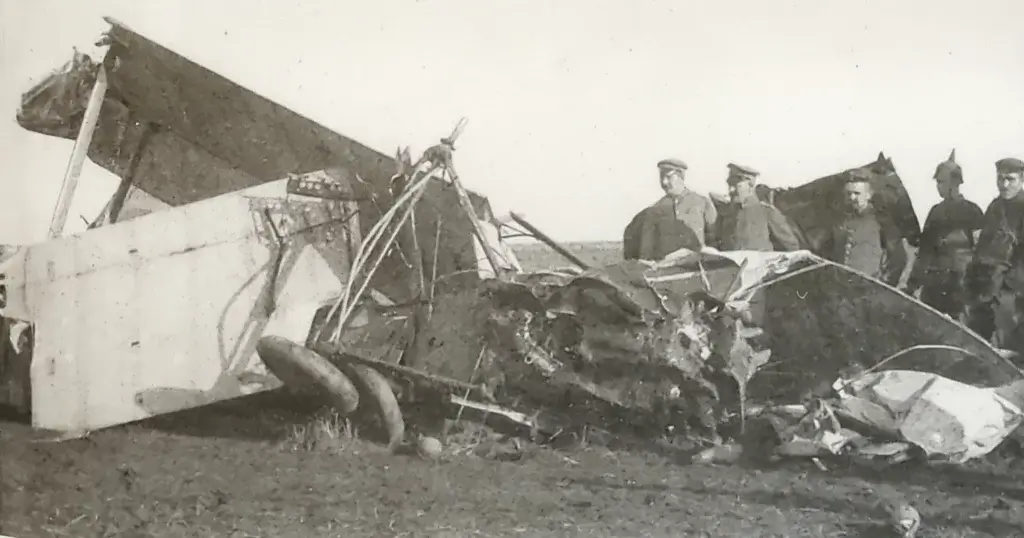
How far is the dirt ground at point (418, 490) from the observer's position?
5.73ft

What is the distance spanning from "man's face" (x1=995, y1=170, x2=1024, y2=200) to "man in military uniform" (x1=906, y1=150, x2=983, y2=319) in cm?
5

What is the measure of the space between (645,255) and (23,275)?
159 cm

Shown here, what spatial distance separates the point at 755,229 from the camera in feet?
5.98

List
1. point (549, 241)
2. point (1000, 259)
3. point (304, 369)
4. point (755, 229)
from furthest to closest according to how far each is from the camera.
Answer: point (304, 369)
point (549, 241)
point (755, 229)
point (1000, 259)

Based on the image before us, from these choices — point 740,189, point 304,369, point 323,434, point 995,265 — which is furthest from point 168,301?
point 995,265

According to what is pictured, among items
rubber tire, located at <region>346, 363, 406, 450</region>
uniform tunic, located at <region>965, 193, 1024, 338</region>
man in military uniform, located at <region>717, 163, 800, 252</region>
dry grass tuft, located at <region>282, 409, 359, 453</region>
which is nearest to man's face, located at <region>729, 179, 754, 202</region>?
man in military uniform, located at <region>717, 163, 800, 252</region>

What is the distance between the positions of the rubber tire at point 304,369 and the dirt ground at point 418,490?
0.24 feet

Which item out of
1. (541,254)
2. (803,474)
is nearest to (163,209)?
(541,254)

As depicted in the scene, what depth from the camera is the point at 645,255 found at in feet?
6.17

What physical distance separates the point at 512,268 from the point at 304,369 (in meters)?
0.54

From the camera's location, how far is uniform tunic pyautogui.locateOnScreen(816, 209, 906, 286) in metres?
1.75

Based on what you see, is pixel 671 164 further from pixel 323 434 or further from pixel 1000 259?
pixel 323 434

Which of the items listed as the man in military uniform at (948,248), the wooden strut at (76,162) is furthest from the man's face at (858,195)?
the wooden strut at (76,162)

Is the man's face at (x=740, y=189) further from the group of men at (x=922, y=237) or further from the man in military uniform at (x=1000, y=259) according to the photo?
the man in military uniform at (x=1000, y=259)
